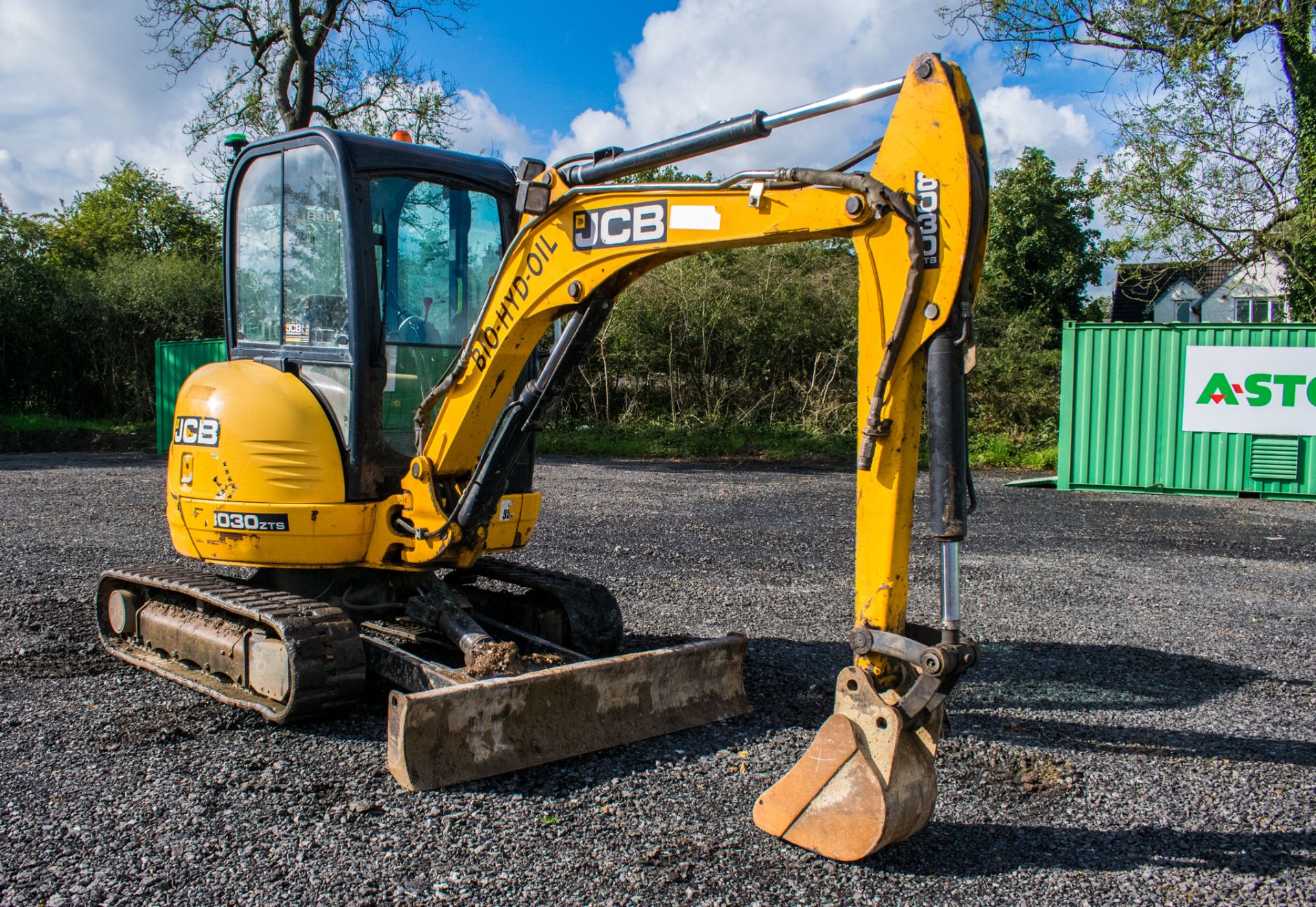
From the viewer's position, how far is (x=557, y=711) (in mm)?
4184

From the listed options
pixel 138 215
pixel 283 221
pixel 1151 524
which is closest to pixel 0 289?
pixel 138 215

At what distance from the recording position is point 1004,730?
4.57 meters

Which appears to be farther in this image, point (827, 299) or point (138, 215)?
point (138, 215)

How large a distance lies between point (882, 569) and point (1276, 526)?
32.2ft

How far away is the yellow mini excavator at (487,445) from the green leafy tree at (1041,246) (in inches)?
1022

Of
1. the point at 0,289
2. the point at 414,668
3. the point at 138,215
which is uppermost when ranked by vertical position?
the point at 138,215

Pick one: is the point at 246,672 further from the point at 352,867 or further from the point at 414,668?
the point at 352,867

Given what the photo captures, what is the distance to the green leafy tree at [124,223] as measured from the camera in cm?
3431

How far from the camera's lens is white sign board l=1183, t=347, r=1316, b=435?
13297 millimetres

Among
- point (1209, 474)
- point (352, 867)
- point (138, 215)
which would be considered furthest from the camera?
point (138, 215)

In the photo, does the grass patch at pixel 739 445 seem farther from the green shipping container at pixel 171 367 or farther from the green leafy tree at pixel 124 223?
the green leafy tree at pixel 124 223

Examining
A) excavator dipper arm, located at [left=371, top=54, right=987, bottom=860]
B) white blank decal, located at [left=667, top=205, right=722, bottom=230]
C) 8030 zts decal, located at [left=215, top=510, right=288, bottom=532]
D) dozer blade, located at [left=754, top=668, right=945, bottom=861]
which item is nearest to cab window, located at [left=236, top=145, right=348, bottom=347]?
8030 zts decal, located at [left=215, top=510, right=288, bottom=532]

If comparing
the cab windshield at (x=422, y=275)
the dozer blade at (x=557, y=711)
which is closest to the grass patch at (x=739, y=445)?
the cab windshield at (x=422, y=275)

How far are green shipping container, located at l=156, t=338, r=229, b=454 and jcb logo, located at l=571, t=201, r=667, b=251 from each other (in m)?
15.1
